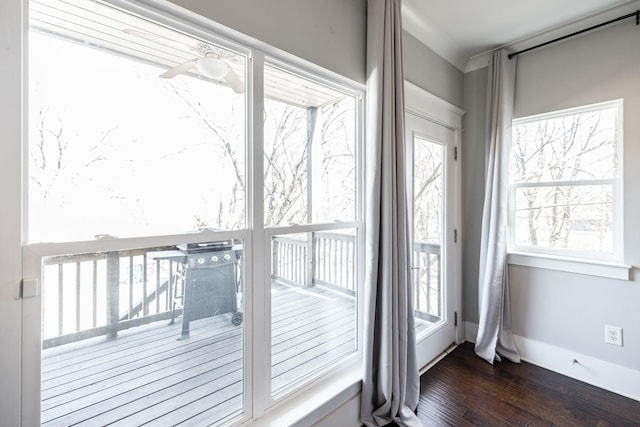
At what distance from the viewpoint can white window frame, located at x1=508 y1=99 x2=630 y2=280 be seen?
79.6 inches

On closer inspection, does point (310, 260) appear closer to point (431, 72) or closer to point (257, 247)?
point (257, 247)

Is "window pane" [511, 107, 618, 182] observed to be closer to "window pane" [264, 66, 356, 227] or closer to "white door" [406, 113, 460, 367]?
"white door" [406, 113, 460, 367]

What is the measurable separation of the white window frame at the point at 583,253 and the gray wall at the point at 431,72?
0.61 m

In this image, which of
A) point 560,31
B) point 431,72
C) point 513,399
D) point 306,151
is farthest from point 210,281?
point 560,31

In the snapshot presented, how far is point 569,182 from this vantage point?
2266mm

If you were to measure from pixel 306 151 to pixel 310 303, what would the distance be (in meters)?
0.90

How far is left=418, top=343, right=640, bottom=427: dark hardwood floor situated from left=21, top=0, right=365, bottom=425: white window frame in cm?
74

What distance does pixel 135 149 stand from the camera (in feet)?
3.47

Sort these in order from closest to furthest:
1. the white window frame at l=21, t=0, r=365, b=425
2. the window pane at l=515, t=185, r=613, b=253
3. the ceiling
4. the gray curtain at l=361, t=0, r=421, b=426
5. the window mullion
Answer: the white window frame at l=21, t=0, r=365, b=425
the window mullion
the gray curtain at l=361, t=0, r=421, b=426
the ceiling
the window pane at l=515, t=185, r=613, b=253

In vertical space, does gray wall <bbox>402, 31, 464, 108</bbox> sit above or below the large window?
above

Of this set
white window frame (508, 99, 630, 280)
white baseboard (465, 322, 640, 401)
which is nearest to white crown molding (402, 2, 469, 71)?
white window frame (508, 99, 630, 280)

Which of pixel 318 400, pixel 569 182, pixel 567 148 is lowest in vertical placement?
pixel 318 400

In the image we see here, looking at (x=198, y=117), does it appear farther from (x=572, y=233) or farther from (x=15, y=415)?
(x=572, y=233)

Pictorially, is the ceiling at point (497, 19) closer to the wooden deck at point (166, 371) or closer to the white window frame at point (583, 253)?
the white window frame at point (583, 253)
